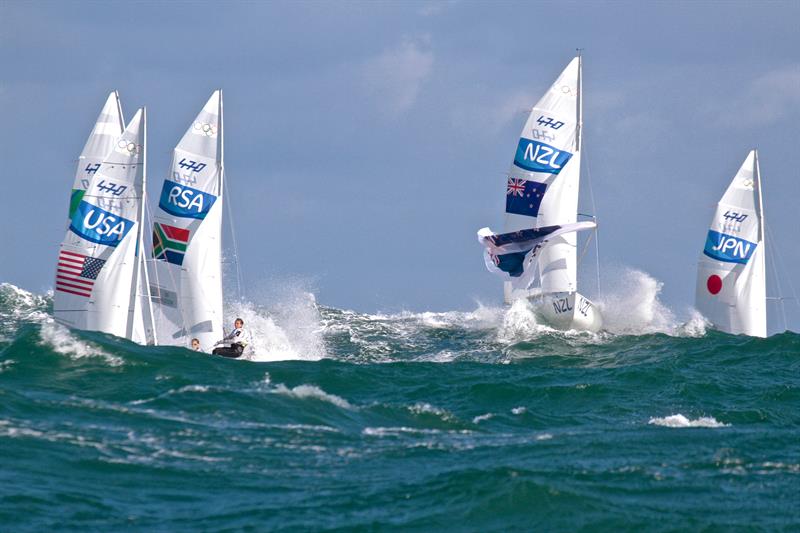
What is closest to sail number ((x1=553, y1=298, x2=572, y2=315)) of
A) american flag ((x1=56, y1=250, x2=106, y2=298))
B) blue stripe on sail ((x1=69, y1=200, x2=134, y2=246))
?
blue stripe on sail ((x1=69, y1=200, x2=134, y2=246))

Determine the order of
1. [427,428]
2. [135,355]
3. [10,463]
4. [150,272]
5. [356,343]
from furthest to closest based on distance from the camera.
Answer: [356,343] < [150,272] < [135,355] < [427,428] < [10,463]

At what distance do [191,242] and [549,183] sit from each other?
1644 centimetres

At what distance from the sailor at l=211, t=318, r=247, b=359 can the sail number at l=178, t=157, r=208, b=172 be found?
5217 millimetres

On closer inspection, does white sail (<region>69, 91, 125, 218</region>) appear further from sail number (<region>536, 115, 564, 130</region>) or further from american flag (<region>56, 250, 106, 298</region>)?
sail number (<region>536, 115, 564, 130</region>)

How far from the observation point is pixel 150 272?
4184 centimetres

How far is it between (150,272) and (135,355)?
8.88 m

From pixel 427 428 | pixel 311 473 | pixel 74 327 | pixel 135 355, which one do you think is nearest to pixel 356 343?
pixel 74 327

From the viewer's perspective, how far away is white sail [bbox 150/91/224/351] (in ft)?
136

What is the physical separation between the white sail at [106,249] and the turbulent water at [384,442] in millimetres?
1958

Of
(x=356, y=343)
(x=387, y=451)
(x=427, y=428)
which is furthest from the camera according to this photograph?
(x=356, y=343)

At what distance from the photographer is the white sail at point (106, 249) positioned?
3812 centimetres

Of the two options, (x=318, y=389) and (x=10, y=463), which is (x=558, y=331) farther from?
(x=10, y=463)

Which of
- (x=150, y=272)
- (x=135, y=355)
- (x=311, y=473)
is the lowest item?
(x=311, y=473)

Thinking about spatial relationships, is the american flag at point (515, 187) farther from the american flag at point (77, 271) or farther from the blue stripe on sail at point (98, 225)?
the american flag at point (77, 271)
